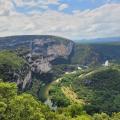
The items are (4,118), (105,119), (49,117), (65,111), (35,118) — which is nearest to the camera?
(4,118)

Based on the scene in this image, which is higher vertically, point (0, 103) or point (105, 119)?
point (0, 103)

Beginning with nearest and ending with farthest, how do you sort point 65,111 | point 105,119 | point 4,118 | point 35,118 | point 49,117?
point 4,118
point 35,118
point 49,117
point 105,119
point 65,111

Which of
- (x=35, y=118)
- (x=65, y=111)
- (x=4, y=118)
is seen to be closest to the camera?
(x=4, y=118)

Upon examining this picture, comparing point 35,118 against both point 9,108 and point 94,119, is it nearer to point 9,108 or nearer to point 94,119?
point 9,108

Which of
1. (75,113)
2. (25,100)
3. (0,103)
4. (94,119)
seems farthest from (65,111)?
(0,103)

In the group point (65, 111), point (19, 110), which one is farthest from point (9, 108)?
point (65, 111)

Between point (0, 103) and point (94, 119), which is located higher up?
point (0, 103)

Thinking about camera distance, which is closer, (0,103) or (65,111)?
(0,103)

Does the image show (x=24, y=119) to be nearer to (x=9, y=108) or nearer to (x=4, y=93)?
(x=9, y=108)

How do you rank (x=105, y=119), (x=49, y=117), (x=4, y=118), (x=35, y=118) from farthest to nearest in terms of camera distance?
(x=105, y=119) < (x=49, y=117) < (x=35, y=118) < (x=4, y=118)
